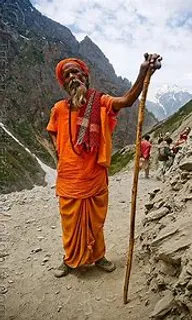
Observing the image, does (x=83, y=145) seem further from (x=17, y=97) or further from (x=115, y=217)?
(x=17, y=97)

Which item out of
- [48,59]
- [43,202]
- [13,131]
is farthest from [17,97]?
[43,202]

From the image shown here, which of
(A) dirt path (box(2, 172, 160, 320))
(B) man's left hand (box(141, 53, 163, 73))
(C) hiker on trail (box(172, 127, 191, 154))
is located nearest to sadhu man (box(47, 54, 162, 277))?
(A) dirt path (box(2, 172, 160, 320))

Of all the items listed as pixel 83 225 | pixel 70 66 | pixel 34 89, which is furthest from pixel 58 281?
pixel 34 89

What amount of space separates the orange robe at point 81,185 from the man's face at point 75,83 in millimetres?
171

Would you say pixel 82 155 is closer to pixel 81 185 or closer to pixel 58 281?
pixel 81 185

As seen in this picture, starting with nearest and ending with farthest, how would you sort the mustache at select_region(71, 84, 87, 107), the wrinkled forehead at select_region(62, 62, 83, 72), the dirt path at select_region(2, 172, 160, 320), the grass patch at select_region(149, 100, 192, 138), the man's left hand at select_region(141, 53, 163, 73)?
the man's left hand at select_region(141, 53, 163, 73) < the dirt path at select_region(2, 172, 160, 320) < the mustache at select_region(71, 84, 87, 107) < the wrinkled forehead at select_region(62, 62, 83, 72) < the grass patch at select_region(149, 100, 192, 138)

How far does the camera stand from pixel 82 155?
536 centimetres

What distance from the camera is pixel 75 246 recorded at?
5.57 meters

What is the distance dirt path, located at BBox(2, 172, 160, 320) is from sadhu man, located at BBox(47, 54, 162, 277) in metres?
0.37

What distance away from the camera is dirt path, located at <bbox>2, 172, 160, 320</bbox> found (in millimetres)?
4918

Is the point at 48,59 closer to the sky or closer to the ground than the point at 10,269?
closer to the sky

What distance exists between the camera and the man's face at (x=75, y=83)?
17.5 feet

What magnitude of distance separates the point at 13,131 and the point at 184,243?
79.4 metres

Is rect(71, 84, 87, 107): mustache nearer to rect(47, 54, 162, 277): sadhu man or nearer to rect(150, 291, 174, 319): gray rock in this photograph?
rect(47, 54, 162, 277): sadhu man
